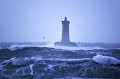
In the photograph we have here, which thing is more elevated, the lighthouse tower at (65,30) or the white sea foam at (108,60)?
the lighthouse tower at (65,30)

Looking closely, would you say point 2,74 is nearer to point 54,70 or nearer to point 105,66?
point 54,70

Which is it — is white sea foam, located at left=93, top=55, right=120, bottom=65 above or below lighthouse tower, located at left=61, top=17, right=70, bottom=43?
below

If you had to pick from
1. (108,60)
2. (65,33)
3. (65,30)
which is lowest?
(108,60)

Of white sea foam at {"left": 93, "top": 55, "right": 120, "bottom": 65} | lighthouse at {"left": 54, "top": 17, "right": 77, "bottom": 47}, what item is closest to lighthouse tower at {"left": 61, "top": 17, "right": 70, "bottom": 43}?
lighthouse at {"left": 54, "top": 17, "right": 77, "bottom": 47}

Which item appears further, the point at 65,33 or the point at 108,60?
the point at 65,33

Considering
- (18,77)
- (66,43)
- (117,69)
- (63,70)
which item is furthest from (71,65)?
(66,43)

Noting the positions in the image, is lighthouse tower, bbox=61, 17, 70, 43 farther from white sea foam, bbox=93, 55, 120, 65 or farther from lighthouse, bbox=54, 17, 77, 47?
white sea foam, bbox=93, 55, 120, 65

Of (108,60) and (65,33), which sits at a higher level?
(65,33)

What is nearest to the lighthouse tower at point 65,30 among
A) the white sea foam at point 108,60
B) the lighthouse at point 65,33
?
the lighthouse at point 65,33

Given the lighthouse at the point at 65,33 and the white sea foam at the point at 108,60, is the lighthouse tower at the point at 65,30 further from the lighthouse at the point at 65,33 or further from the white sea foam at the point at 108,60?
the white sea foam at the point at 108,60

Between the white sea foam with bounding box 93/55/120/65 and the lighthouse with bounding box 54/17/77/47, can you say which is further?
the lighthouse with bounding box 54/17/77/47

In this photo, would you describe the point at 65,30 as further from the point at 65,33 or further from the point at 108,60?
the point at 108,60

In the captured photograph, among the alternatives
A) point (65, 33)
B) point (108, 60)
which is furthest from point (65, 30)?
point (108, 60)

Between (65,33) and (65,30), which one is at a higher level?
(65,30)
